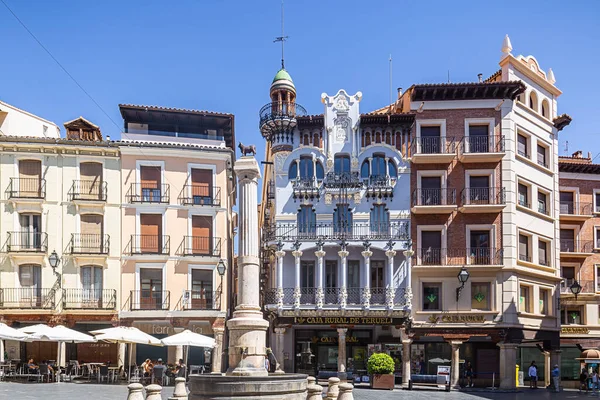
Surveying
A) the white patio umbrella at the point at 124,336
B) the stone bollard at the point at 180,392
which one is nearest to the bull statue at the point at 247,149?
the stone bollard at the point at 180,392

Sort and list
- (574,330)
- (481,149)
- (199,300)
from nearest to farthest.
A: (481,149), (199,300), (574,330)

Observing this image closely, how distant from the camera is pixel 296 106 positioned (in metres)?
37.3

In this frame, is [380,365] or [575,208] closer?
[380,365]

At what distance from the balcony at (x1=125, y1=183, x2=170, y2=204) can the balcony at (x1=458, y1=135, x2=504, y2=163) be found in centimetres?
1633

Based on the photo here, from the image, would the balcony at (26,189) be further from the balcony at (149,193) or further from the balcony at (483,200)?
the balcony at (483,200)

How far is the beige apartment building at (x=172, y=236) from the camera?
35250 mm

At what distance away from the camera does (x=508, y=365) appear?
33.6m

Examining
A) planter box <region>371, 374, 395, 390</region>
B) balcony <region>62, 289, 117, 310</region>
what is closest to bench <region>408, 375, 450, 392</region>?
planter box <region>371, 374, 395, 390</region>

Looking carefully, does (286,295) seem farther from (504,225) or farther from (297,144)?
(504,225)

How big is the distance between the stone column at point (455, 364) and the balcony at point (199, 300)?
12.6 metres

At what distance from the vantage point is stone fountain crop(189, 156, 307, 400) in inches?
642

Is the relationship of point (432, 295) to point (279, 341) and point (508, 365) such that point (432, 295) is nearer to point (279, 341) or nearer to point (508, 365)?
point (508, 365)

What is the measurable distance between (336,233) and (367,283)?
315cm

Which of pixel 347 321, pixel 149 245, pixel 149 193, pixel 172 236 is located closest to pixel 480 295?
pixel 347 321
